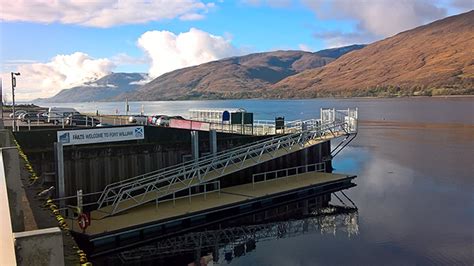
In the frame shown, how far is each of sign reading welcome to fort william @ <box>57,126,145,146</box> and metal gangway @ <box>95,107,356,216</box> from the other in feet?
8.79

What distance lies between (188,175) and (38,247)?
26305 millimetres

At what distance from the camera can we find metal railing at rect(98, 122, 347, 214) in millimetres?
26094

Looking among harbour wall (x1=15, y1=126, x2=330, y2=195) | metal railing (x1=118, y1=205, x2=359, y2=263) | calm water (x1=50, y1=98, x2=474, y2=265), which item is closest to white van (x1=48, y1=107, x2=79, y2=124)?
harbour wall (x1=15, y1=126, x2=330, y2=195)

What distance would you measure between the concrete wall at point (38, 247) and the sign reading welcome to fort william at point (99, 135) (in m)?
23.3

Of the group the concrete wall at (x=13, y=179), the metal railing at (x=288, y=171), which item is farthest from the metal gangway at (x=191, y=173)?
the concrete wall at (x=13, y=179)

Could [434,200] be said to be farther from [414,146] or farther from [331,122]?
[414,146]

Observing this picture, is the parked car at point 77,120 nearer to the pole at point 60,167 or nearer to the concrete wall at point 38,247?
the pole at point 60,167

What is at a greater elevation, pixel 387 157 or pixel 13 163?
pixel 13 163

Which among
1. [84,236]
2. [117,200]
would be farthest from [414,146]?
[84,236]

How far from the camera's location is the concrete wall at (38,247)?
11.8 ft

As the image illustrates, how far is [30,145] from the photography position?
26578mm

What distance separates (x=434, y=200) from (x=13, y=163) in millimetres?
33397

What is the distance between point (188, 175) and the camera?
29.8m

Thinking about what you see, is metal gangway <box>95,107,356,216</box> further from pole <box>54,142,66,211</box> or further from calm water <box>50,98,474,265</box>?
calm water <box>50,98,474,265</box>
